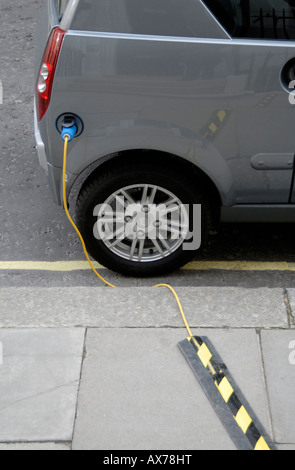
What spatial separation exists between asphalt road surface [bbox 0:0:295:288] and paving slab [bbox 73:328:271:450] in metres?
0.80

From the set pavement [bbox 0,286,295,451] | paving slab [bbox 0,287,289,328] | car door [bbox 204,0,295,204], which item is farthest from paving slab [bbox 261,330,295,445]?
car door [bbox 204,0,295,204]

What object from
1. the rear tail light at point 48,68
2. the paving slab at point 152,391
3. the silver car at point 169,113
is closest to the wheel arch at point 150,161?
the silver car at point 169,113

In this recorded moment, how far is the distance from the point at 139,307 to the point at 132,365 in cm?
51

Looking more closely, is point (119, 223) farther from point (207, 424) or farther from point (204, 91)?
point (207, 424)

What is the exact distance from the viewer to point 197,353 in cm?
378

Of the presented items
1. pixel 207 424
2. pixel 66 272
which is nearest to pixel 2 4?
pixel 66 272

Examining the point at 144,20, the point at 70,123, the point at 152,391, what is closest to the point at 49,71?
the point at 70,123

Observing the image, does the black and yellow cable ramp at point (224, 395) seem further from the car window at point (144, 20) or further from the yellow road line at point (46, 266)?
the car window at point (144, 20)

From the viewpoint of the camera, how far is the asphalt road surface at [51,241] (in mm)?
4785

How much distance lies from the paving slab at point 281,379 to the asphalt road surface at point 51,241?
826 millimetres
